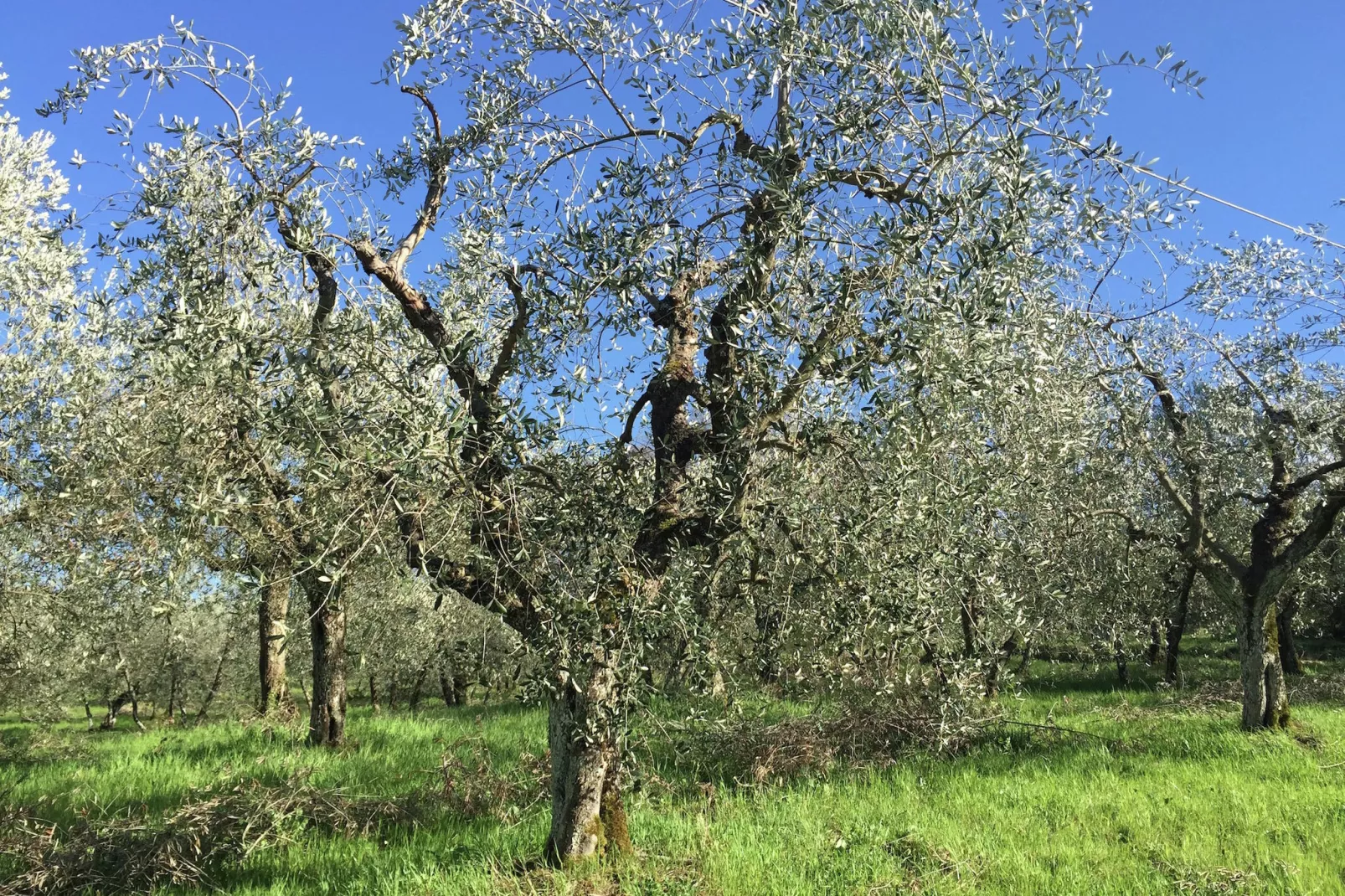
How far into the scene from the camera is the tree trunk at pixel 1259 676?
11898 mm

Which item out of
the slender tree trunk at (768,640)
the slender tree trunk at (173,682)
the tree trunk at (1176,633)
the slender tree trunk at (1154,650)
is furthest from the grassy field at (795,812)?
the slender tree trunk at (173,682)

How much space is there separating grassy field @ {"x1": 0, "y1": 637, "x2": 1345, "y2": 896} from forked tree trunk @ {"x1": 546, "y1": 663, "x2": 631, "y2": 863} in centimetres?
19

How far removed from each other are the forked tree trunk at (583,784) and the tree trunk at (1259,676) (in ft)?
35.2

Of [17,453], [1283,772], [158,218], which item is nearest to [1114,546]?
[1283,772]

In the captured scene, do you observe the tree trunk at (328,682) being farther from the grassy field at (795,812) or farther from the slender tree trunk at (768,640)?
the slender tree trunk at (768,640)

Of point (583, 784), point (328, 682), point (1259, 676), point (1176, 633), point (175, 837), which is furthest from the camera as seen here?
point (1176, 633)

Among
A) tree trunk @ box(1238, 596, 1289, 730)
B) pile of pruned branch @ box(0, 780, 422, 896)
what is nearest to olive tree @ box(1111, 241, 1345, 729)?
tree trunk @ box(1238, 596, 1289, 730)

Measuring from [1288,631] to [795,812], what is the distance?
19774 millimetres

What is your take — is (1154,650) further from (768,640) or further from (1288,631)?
(768,640)

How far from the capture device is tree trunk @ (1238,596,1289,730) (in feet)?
39.0

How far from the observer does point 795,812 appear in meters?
7.95

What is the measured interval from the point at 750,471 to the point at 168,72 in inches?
219

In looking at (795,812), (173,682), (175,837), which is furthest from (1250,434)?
(173,682)

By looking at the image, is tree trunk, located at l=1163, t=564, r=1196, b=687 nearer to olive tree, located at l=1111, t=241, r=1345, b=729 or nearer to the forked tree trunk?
olive tree, located at l=1111, t=241, r=1345, b=729
